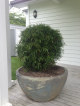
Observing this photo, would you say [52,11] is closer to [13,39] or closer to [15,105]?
[13,39]

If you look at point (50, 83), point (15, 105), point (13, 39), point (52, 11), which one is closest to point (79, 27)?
point (52, 11)

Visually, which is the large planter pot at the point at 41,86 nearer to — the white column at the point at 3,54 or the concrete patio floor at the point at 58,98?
the concrete patio floor at the point at 58,98

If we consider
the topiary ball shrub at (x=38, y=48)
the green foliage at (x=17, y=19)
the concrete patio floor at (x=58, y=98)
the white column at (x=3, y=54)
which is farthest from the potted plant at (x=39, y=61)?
the green foliage at (x=17, y=19)

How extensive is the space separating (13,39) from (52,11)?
137 inches

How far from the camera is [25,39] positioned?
7.08 ft

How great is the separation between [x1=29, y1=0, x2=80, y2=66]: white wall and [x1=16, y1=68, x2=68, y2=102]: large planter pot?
289 centimetres

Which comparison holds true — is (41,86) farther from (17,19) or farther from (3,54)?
(17,19)

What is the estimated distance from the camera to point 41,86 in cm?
194

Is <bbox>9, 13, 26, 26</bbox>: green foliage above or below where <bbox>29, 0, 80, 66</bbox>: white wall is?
above

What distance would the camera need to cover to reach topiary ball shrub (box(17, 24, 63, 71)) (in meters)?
2.10

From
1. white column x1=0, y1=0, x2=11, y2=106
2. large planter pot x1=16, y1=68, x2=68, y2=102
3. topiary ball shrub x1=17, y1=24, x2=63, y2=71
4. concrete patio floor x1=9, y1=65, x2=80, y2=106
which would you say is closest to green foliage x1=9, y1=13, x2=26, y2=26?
concrete patio floor x1=9, y1=65, x2=80, y2=106

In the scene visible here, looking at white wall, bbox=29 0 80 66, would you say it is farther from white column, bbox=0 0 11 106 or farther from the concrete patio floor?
white column, bbox=0 0 11 106

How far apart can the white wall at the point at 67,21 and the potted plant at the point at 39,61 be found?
2.66 metres

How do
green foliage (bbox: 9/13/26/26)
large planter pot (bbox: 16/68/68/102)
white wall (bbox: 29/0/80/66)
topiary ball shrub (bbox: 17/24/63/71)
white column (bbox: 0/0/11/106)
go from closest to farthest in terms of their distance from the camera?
white column (bbox: 0/0/11/106) < large planter pot (bbox: 16/68/68/102) < topiary ball shrub (bbox: 17/24/63/71) < white wall (bbox: 29/0/80/66) < green foliage (bbox: 9/13/26/26)
